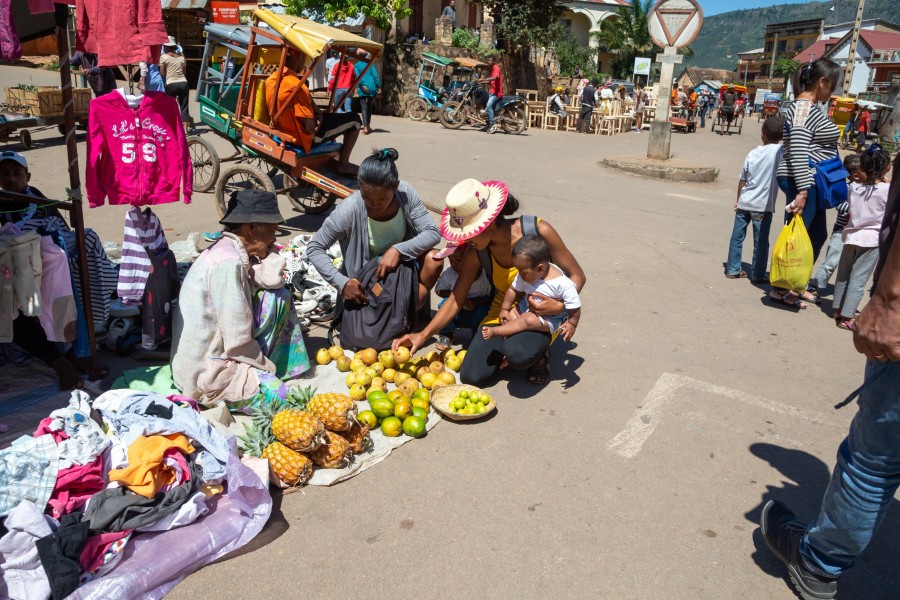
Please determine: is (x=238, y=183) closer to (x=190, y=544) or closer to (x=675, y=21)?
(x=190, y=544)

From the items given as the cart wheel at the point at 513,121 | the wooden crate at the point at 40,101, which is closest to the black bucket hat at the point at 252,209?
the wooden crate at the point at 40,101

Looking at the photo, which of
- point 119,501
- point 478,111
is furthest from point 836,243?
point 478,111

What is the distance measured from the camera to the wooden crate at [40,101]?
12.3 m

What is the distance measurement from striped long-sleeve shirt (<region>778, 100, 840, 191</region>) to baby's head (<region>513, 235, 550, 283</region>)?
3160mm

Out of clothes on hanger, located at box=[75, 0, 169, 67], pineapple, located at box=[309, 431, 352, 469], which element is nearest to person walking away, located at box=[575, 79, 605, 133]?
clothes on hanger, located at box=[75, 0, 169, 67]

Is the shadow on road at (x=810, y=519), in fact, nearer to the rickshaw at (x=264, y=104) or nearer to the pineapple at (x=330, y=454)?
the pineapple at (x=330, y=454)

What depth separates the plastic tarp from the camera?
247cm

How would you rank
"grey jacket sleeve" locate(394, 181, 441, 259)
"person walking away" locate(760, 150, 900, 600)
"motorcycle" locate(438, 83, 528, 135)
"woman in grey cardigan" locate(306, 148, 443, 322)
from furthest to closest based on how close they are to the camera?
"motorcycle" locate(438, 83, 528, 135) → "grey jacket sleeve" locate(394, 181, 441, 259) → "woman in grey cardigan" locate(306, 148, 443, 322) → "person walking away" locate(760, 150, 900, 600)

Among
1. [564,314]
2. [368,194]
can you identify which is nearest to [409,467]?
[564,314]

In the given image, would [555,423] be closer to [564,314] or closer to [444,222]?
[564,314]

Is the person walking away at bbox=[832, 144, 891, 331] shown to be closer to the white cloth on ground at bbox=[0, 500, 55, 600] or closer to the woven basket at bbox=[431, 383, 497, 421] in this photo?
the woven basket at bbox=[431, 383, 497, 421]

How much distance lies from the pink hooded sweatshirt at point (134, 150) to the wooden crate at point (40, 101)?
10.1 metres

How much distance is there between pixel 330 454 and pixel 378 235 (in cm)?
197

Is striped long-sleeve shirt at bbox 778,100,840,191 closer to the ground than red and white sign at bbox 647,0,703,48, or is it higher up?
closer to the ground
